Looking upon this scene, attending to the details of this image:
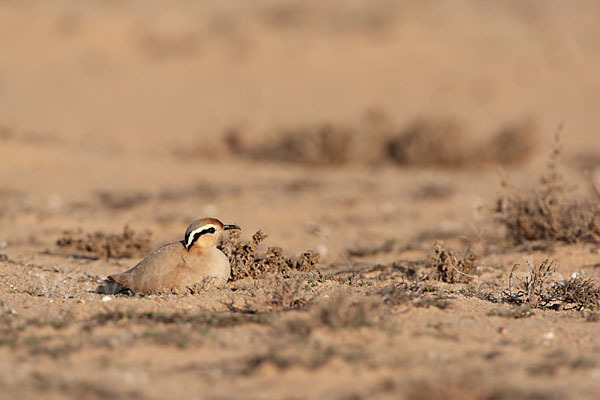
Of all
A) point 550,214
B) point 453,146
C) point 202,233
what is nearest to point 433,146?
point 453,146

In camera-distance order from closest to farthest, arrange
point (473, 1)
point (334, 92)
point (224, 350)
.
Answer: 1. point (224, 350)
2. point (334, 92)
3. point (473, 1)

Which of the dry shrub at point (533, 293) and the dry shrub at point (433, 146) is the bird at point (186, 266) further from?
the dry shrub at point (433, 146)

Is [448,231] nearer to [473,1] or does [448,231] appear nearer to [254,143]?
[254,143]

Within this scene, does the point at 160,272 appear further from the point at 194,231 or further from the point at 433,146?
the point at 433,146

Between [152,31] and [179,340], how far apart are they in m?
22.0

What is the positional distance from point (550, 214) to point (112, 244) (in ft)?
12.5

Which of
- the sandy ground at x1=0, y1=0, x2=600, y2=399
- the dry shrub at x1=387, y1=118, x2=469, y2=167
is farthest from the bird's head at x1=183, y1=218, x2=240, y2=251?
the dry shrub at x1=387, y1=118, x2=469, y2=167

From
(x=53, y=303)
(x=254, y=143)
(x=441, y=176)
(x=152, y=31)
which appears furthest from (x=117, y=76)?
(x=53, y=303)

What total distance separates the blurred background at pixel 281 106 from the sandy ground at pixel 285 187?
0.26 ft

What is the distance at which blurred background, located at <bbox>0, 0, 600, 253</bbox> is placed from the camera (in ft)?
33.2

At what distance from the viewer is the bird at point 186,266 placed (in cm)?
487

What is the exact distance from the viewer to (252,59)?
22375 millimetres

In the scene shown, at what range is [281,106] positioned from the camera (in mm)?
18344

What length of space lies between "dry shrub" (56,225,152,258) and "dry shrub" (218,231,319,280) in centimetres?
151
